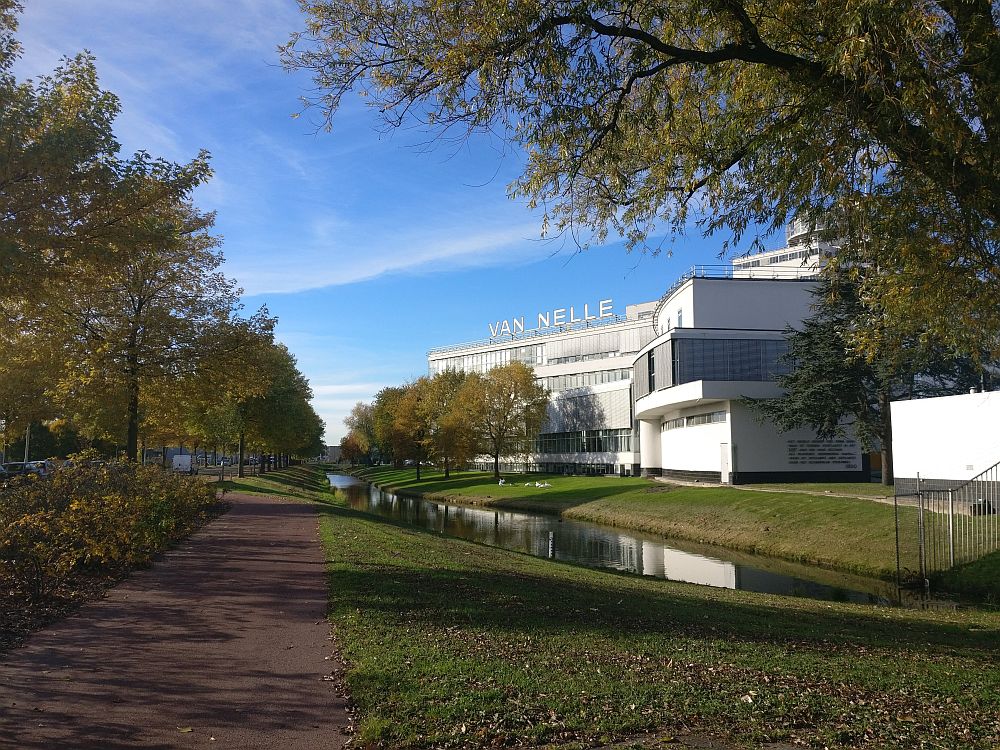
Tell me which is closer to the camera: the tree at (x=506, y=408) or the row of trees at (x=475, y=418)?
the row of trees at (x=475, y=418)

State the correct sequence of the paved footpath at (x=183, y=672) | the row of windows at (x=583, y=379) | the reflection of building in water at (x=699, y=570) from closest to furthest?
1. the paved footpath at (x=183, y=672)
2. the reflection of building in water at (x=699, y=570)
3. the row of windows at (x=583, y=379)

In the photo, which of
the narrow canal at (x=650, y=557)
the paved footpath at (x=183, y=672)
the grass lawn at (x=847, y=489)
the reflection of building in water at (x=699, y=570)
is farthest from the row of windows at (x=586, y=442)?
the paved footpath at (x=183, y=672)

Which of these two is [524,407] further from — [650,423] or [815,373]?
[815,373]

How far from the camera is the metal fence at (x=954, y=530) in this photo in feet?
61.6

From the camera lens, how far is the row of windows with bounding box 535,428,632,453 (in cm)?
7044

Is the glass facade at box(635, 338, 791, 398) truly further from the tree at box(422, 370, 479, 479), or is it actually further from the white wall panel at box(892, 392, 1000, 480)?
the tree at box(422, 370, 479, 479)

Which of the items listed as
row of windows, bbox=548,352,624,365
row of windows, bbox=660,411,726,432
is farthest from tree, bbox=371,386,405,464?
row of windows, bbox=660,411,726,432

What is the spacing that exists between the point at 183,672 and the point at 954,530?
19.9 m

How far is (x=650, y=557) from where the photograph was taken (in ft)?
83.4

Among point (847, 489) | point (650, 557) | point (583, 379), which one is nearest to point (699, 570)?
point (650, 557)

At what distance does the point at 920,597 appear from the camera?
1767 cm

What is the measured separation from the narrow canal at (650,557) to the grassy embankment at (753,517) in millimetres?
888

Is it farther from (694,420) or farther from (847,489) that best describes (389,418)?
(847,489)

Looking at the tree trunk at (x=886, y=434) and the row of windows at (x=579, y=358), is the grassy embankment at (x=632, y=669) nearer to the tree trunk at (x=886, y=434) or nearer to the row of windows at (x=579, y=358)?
the tree trunk at (x=886, y=434)
